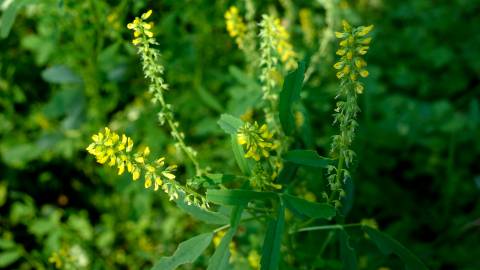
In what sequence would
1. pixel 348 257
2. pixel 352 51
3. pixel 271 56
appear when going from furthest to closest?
pixel 271 56 → pixel 348 257 → pixel 352 51

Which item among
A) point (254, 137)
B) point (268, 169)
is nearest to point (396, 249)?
point (268, 169)

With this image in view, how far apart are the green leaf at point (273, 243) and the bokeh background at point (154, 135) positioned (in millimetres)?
927

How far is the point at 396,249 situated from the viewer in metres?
1.76

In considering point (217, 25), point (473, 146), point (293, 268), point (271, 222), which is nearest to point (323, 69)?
point (217, 25)

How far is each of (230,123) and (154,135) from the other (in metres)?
1.37

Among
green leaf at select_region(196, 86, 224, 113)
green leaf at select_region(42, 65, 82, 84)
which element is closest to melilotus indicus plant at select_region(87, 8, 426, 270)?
green leaf at select_region(196, 86, 224, 113)

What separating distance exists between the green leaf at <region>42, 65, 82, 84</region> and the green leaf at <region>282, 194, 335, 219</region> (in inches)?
73.4

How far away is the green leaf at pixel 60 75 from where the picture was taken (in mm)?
3090

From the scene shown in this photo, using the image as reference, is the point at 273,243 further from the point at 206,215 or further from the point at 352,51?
the point at 352,51

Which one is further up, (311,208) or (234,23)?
(234,23)

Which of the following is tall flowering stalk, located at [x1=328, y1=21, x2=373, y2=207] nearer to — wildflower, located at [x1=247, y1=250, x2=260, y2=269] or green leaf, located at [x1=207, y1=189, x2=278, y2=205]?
green leaf, located at [x1=207, y1=189, x2=278, y2=205]

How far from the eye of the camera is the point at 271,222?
1.70 meters

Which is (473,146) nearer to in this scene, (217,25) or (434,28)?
(434,28)

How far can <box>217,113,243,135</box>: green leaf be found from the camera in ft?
5.73
